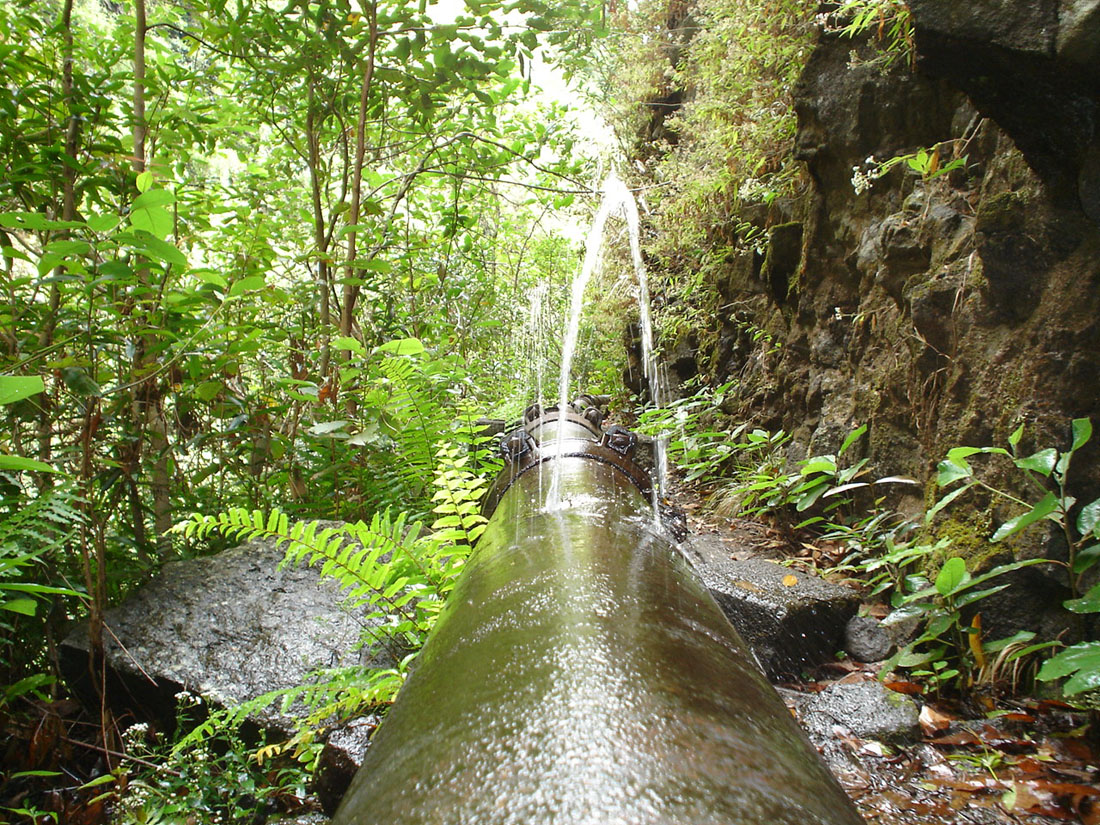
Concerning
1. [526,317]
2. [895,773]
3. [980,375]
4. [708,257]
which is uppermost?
[526,317]

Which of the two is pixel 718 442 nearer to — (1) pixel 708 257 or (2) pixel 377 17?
(1) pixel 708 257

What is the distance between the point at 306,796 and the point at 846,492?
2923 mm

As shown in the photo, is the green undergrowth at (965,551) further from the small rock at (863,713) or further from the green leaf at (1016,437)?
the small rock at (863,713)

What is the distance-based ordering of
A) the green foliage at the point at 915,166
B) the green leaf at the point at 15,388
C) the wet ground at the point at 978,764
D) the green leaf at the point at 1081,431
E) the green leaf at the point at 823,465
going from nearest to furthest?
the green leaf at the point at 15,388
the wet ground at the point at 978,764
the green leaf at the point at 1081,431
the green foliage at the point at 915,166
the green leaf at the point at 823,465

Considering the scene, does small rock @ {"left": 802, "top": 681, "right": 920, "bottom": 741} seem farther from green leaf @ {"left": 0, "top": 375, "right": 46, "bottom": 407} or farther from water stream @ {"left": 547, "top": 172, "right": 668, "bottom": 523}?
water stream @ {"left": 547, "top": 172, "right": 668, "bottom": 523}

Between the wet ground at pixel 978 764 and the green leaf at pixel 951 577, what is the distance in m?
0.38

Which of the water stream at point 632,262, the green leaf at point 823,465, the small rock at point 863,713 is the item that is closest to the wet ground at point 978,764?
→ the small rock at point 863,713

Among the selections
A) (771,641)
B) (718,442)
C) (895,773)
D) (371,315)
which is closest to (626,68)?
(371,315)

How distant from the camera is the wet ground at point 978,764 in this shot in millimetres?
1487

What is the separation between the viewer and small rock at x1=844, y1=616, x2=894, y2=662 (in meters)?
2.45

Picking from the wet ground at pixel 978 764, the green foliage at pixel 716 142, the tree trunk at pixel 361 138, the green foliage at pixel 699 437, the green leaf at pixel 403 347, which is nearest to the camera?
the wet ground at pixel 978 764

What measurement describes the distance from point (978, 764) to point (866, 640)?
2.84ft

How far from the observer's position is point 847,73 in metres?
3.17

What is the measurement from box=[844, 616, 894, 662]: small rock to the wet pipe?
165 centimetres
